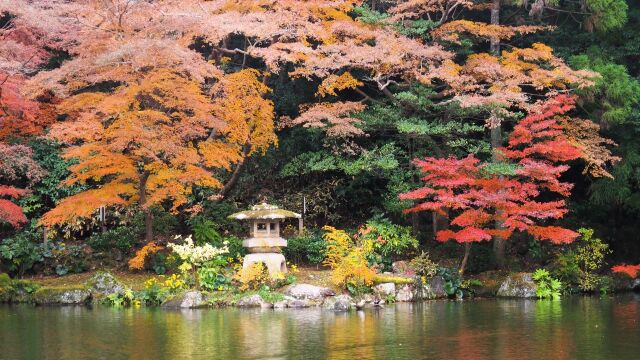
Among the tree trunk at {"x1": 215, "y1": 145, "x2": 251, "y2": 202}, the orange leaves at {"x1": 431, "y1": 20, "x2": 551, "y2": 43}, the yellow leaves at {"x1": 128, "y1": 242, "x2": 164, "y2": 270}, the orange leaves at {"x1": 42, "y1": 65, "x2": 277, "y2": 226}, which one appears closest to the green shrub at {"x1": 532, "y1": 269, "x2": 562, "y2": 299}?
the orange leaves at {"x1": 431, "y1": 20, "x2": 551, "y2": 43}

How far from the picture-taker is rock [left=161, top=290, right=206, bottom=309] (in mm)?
16312

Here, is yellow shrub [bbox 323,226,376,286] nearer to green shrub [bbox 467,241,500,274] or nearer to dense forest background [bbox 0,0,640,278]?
dense forest background [bbox 0,0,640,278]

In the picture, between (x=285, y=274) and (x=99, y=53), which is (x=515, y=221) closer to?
(x=285, y=274)

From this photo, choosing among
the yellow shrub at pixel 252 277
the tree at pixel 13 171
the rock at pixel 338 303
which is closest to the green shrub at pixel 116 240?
the tree at pixel 13 171

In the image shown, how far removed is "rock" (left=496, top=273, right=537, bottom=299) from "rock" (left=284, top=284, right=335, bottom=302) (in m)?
4.55

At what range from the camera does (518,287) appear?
18219mm

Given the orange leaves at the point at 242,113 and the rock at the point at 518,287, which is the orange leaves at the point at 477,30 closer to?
the orange leaves at the point at 242,113

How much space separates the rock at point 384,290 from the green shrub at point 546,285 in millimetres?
3522

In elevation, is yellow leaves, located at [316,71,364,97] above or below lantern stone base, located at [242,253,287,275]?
above

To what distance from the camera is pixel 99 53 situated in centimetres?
1889

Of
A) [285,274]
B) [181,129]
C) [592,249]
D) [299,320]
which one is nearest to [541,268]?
[592,249]

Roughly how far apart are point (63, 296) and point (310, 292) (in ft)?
18.5

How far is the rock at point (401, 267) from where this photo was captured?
18781 mm

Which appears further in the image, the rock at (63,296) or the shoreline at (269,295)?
the rock at (63,296)
